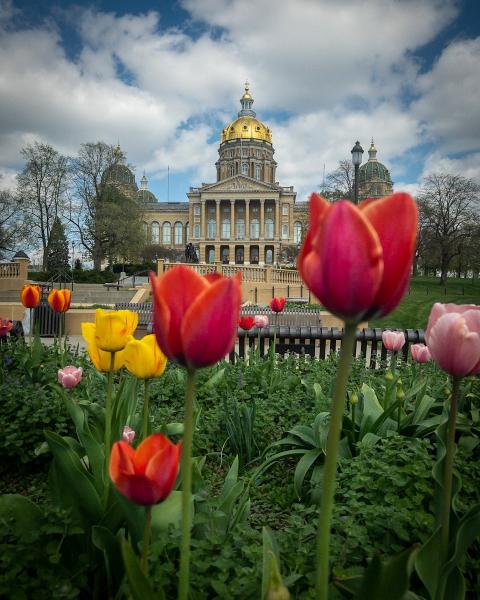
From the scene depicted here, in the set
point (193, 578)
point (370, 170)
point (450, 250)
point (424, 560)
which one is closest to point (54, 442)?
point (193, 578)

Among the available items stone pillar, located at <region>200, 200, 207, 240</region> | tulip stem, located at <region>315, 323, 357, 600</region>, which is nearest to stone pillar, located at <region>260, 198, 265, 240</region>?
stone pillar, located at <region>200, 200, 207, 240</region>

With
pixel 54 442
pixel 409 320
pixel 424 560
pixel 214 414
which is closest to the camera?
pixel 424 560

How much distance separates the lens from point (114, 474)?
86 centimetres

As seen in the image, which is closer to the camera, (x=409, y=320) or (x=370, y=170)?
(x=409, y=320)

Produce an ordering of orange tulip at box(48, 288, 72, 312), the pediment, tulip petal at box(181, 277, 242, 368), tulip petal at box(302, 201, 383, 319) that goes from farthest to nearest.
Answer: the pediment → orange tulip at box(48, 288, 72, 312) → tulip petal at box(181, 277, 242, 368) → tulip petal at box(302, 201, 383, 319)

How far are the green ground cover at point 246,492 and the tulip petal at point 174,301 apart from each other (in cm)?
70

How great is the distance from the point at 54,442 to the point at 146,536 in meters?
0.68

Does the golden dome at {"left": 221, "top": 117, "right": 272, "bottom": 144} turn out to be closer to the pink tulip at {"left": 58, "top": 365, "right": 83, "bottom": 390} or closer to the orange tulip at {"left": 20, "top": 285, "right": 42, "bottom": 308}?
the orange tulip at {"left": 20, "top": 285, "right": 42, "bottom": 308}

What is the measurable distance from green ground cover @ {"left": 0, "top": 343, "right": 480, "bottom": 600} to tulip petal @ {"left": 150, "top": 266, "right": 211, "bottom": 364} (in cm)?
70

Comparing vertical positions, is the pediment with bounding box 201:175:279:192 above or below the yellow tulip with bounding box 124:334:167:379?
above

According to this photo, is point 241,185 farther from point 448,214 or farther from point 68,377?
point 68,377

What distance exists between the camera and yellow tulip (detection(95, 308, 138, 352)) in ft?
5.29

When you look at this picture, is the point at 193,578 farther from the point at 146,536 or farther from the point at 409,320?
the point at 409,320

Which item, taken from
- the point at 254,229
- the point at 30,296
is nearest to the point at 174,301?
the point at 30,296
